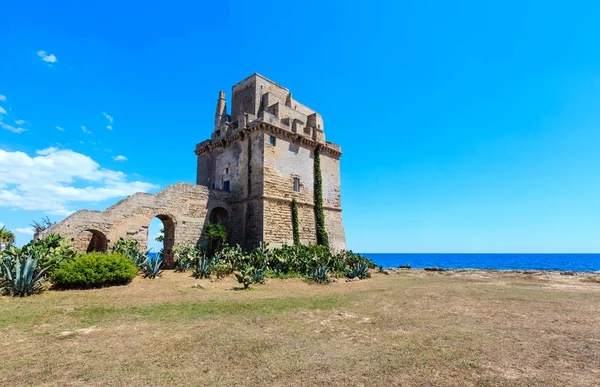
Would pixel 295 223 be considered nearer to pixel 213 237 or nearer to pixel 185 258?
pixel 213 237

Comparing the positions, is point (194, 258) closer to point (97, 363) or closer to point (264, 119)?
point (264, 119)

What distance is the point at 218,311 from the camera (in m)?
7.80

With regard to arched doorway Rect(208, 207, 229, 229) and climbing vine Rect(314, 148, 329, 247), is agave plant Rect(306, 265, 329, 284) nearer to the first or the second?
climbing vine Rect(314, 148, 329, 247)

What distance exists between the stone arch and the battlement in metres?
7.35

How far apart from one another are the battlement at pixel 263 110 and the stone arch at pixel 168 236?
24.1ft

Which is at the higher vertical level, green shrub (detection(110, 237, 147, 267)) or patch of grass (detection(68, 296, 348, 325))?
green shrub (detection(110, 237, 147, 267))

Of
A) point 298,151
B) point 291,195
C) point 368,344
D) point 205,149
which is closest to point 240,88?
point 205,149

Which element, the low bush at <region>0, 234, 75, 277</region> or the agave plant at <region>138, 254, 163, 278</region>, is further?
the agave plant at <region>138, 254, 163, 278</region>

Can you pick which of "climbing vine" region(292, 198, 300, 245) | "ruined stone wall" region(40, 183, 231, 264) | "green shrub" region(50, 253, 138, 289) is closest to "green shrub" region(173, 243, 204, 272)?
"ruined stone wall" region(40, 183, 231, 264)

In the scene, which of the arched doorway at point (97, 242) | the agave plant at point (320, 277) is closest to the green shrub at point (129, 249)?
the arched doorway at point (97, 242)

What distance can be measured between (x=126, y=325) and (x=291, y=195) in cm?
1636

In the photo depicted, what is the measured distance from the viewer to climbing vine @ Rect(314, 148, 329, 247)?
2339cm

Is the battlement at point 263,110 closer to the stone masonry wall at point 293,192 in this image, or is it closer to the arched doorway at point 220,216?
the stone masonry wall at point 293,192

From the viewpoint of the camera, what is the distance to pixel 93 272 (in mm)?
10484
